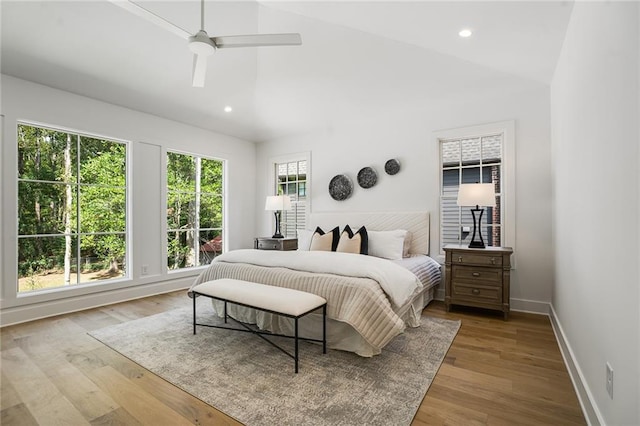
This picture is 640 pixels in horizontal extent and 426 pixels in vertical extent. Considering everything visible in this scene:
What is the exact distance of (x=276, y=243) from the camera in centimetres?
527

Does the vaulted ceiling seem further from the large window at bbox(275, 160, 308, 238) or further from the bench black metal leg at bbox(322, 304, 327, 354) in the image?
the bench black metal leg at bbox(322, 304, 327, 354)

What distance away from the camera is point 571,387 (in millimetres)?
2021

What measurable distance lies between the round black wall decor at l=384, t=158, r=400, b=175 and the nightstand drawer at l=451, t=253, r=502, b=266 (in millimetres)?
1513

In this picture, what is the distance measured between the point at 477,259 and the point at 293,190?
11.3 feet

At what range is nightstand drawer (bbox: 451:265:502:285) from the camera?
3342 mm

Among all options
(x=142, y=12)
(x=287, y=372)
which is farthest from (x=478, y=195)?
(x=142, y=12)

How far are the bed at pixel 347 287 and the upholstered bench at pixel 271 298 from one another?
13cm

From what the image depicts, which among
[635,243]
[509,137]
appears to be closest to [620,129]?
[635,243]

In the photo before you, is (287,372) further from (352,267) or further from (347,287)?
(352,267)

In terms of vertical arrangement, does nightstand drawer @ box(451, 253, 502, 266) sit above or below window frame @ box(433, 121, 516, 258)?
below

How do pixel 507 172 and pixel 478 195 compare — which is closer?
pixel 478 195

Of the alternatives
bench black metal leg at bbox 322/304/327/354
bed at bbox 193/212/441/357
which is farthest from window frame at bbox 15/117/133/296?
bench black metal leg at bbox 322/304/327/354

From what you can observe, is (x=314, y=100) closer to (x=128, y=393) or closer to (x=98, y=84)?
(x=98, y=84)

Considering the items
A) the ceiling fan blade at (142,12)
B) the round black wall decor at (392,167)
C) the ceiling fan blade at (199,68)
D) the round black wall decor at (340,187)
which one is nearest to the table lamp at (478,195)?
the round black wall decor at (392,167)
